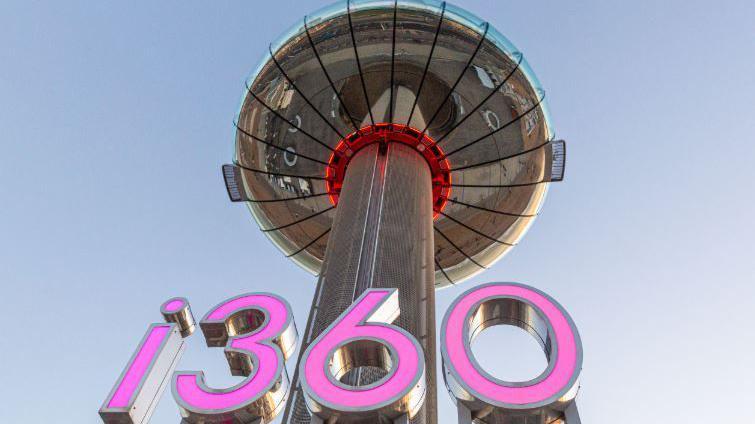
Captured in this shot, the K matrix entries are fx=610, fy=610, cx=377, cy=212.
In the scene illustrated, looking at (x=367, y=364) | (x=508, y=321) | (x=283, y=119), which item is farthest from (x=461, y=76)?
(x=367, y=364)

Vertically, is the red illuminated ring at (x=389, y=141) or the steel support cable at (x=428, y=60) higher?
the steel support cable at (x=428, y=60)

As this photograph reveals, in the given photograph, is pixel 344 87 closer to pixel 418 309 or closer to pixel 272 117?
pixel 272 117

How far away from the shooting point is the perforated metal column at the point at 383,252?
988cm

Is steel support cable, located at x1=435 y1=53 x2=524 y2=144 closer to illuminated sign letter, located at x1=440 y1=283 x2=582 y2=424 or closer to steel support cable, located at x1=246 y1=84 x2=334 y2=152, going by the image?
steel support cable, located at x1=246 y1=84 x2=334 y2=152

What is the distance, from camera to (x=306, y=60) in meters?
15.0

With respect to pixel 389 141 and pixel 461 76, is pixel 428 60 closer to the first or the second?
pixel 461 76

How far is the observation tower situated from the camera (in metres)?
14.1

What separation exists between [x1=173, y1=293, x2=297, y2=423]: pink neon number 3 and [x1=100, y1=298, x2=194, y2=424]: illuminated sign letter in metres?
0.57

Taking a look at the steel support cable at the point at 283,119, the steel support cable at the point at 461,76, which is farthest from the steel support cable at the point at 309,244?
the steel support cable at the point at 461,76

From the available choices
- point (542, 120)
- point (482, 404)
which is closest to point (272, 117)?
point (542, 120)

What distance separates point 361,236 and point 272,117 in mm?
5992

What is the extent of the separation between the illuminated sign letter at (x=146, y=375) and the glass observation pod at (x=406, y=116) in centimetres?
708

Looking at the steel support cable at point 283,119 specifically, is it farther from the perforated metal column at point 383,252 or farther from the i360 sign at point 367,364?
the i360 sign at point 367,364

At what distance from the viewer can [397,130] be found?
Result: 15.0 meters
